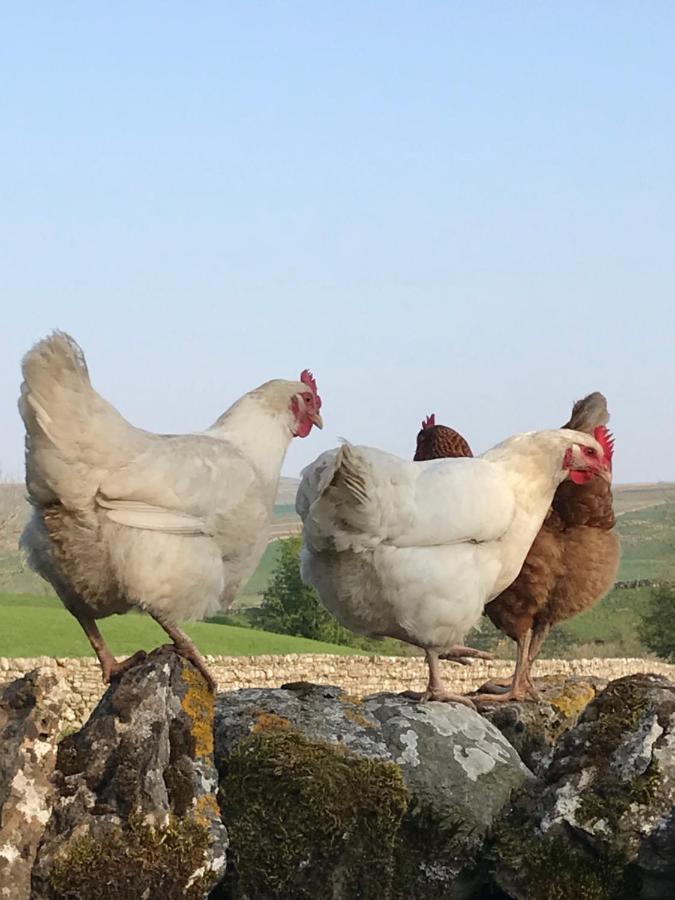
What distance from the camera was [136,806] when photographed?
224 inches

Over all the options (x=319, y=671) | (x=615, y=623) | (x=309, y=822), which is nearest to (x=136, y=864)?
(x=309, y=822)

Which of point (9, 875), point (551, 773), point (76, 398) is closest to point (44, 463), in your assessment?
point (76, 398)

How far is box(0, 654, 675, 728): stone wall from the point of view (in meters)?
24.8

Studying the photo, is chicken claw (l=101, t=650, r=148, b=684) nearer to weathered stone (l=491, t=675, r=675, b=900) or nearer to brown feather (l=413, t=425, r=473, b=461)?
weathered stone (l=491, t=675, r=675, b=900)

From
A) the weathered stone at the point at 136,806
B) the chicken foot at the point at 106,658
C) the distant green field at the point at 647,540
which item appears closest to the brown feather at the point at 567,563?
the chicken foot at the point at 106,658

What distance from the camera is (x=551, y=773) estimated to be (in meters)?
6.24

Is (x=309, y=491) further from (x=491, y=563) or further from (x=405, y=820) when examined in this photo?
(x=405, y=820)

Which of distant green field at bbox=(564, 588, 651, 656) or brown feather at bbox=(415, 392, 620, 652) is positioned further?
distant green field at bbox=(564, 588, 651, 656)

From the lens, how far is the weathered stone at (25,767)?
5527 mm

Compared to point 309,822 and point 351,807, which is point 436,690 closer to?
point 351,807

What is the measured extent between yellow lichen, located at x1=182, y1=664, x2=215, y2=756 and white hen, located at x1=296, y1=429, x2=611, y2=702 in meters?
1.29

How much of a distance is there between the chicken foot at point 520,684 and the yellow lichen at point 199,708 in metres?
2.23

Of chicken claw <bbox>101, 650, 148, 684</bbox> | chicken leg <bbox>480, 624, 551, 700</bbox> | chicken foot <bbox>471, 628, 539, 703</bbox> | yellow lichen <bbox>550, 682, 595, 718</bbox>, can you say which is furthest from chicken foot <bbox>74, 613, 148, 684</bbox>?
yellow lichen <bbox>550, 682, 595, 718</bbox>

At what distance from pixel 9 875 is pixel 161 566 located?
188cm
